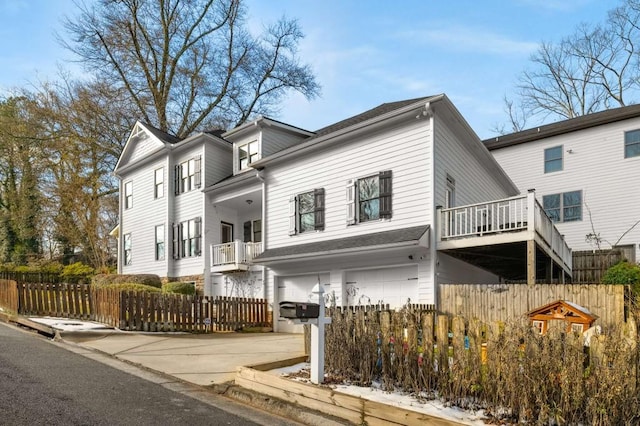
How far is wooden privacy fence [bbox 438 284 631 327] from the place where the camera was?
409 inches

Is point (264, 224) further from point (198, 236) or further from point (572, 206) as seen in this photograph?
point (572, 206)

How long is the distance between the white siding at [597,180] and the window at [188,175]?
1572 cm

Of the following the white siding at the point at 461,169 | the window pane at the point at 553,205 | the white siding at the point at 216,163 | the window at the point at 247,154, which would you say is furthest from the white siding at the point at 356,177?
the window pane at the point at 553,205

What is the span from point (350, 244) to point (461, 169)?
464cm

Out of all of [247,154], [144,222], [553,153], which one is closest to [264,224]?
[247,154]

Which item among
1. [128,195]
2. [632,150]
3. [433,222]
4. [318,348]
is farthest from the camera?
[128,195]

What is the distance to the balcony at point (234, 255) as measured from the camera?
19.4 meters

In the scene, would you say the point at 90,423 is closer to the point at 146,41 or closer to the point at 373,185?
the point at 373,185

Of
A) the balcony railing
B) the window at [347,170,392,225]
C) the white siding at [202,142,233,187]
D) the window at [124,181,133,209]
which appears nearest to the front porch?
the balcony railing

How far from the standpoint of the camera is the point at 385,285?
1450 centimetres

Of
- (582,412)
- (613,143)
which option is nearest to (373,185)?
(582,412)

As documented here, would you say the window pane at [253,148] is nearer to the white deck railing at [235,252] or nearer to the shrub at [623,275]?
the white deck railing at [235,252]

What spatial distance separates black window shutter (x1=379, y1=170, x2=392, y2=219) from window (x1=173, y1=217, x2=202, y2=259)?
1043cm

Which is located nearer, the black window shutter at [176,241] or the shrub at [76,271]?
the black window shutter at [176,241]
